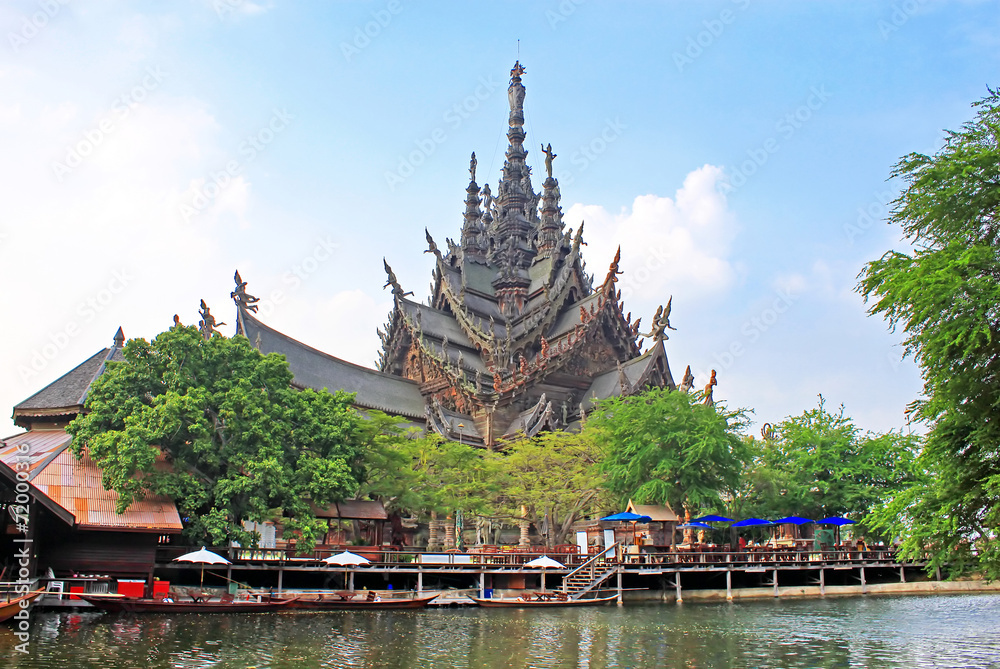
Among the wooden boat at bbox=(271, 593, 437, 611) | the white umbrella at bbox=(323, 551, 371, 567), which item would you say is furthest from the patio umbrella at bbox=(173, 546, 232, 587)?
the white umbrella at bbox=(323, 551, 371, 567)

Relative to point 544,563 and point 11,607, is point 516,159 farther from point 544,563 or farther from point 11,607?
point 11,607

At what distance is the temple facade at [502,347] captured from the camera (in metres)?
41.2

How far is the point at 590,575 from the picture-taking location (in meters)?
28.0

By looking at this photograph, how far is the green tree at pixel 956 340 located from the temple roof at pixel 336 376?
30.4m

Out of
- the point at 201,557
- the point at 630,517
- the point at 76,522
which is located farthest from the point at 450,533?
the point at 76,522

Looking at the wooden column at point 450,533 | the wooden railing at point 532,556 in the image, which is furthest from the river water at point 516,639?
the wooden column at point 450,533

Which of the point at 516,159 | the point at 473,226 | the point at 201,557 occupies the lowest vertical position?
the point at 201,557

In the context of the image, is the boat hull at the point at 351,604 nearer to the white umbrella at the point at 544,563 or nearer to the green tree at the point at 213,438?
the green tree at the point at 213,438

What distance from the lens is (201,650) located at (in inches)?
615

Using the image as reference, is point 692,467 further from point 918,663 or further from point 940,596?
point 918,663

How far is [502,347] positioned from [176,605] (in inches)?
1056

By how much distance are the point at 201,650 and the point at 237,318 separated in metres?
26.7

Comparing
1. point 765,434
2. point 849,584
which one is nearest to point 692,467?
point 849,584

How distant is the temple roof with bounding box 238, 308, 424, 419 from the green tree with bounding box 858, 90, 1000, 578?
3043 cm
